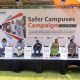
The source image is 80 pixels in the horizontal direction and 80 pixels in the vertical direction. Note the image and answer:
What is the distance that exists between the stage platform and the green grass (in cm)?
18

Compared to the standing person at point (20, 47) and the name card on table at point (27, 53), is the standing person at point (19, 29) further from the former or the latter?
the name card on table at point (27, 53)

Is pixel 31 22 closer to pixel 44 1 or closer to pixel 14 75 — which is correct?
pixel 44 1

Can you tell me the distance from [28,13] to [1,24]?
892 mm

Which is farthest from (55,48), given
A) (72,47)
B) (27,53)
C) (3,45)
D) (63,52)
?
(3,45)

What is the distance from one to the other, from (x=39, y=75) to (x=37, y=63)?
400 mm

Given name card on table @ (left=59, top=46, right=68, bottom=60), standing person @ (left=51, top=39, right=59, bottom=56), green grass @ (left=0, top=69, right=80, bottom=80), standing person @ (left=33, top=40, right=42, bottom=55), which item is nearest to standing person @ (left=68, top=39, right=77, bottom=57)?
name card on table @ (left=59, top=46, right=68, bottom=60)

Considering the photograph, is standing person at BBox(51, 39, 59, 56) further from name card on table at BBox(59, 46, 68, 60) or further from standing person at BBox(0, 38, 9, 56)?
standing person at BBox(0, 38, 9, 56)

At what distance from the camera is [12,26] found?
10.2 meters

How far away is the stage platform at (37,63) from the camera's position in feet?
32.2

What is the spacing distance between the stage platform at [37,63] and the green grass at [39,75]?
182 millimetres

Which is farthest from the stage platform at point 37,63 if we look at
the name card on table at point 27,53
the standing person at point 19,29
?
the standing person at point 19,29

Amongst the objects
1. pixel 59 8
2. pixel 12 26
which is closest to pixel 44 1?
pixel 59 8

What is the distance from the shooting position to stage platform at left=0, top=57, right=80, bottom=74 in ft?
32.2

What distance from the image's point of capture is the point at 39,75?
9711 mm
